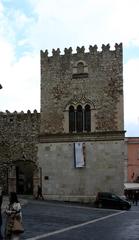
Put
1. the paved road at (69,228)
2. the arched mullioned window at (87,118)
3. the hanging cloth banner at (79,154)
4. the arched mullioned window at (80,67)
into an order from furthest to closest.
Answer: the arched mullioned window at (80,67) < the arched mullioned window at (87,118) < the hanging cloth banner at (79,154) < the paved road at (69,228)

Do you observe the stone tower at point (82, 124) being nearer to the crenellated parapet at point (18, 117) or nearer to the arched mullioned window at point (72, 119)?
the arched mullioned window at point (72, 119)

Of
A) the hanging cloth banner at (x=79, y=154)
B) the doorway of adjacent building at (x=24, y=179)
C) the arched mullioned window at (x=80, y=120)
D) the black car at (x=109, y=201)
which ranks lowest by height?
the black car at (x=109, y=201)

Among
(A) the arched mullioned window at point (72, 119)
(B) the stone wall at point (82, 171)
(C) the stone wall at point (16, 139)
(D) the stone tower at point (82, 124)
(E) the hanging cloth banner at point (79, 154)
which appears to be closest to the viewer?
A: (B) the stone wall at point (82, 171)

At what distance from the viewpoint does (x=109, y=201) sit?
120 feet

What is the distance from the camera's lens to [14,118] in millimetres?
42188

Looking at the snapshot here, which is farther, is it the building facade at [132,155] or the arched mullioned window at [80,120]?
the building facade at [132,155]

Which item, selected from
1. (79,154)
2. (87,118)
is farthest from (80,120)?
(79,154)

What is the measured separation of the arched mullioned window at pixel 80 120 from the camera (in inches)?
1554

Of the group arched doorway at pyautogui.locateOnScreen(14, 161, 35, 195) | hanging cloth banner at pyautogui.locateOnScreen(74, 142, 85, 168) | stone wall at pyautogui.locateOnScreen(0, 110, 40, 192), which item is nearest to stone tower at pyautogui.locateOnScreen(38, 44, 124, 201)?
hanging cloth banner at pyautogui.locateOnScreen(74, 142, 85, 168)

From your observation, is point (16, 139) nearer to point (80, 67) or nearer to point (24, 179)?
point (24, 179)

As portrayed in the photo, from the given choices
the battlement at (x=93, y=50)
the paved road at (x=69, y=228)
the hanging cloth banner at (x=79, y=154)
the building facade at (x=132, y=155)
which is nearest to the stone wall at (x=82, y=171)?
the hanging cloth banner at (x=79, y=154)

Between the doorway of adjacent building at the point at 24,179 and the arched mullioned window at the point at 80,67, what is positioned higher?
the arched mullioned window at the point at 80,67

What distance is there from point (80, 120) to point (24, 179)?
23.5 feet

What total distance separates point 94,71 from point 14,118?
7.55m
